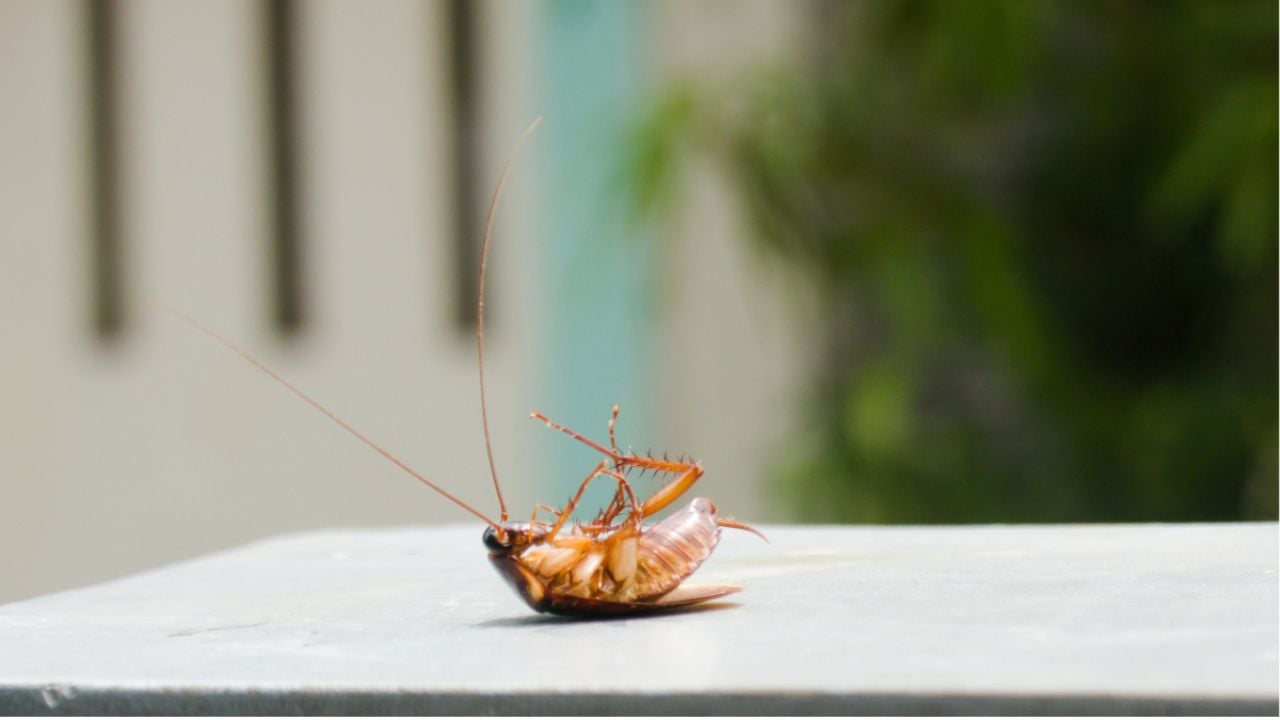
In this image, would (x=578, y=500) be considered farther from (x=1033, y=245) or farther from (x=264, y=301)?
(x=264, y=301)

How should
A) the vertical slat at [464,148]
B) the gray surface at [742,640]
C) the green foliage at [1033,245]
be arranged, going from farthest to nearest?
the vertical slat at [464,148]
the green foliage at [1033,245]
the gray surface at [742,640]

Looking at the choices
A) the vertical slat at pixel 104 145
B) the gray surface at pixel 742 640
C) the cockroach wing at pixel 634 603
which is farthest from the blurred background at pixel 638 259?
the cockroach wing at pixel 634 603

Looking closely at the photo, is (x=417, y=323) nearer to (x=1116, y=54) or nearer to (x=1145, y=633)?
(x=1116, y=54)

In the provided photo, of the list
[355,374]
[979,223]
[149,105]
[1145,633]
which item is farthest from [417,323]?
[1145,633]

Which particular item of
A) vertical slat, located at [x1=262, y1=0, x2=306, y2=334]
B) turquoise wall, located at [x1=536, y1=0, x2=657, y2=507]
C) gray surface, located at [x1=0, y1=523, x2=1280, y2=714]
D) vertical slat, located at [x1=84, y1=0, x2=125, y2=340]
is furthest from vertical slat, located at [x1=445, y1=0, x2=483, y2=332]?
gray surface, located at [x1=0, y1=523, x2=1280, y2=714]

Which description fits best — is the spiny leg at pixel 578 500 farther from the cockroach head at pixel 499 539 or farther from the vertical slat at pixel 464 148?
the vertical slat at pixel 464 148
